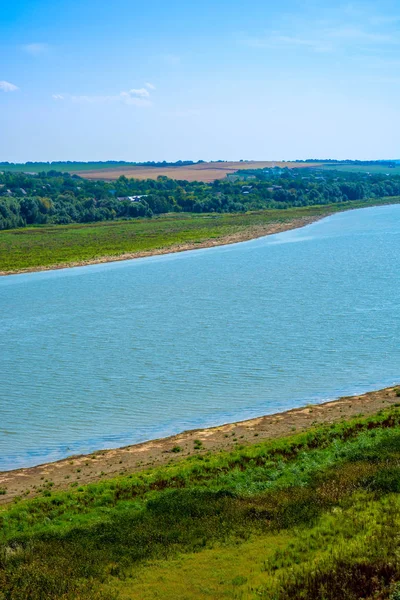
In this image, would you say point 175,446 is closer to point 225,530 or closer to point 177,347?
point 225,530

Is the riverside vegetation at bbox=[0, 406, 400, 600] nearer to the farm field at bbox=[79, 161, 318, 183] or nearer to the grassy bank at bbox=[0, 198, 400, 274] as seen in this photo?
the grassy bank at bbox=[0, 198, 400, 274]

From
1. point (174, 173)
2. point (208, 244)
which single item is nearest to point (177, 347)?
point (208, 244)

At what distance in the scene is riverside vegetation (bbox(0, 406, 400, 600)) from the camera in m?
10.5

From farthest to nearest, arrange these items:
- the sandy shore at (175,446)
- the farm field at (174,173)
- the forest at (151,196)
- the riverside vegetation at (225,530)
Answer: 1. the farm field at (174,173)
2. the forest at (151,196)
3. the sandy shore at (175,446)
4. the riverside vegetation at (225,530)

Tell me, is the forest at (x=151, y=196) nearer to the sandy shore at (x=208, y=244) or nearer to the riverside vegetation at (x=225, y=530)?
the sandy shore at (x=208, y=244)

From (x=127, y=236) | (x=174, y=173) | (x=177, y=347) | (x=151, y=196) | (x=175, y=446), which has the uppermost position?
(x=174, y=173)

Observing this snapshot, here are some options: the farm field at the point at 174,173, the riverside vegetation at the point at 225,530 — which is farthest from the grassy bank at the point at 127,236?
the farm field at the point at 174,173

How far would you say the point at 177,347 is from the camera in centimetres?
2844

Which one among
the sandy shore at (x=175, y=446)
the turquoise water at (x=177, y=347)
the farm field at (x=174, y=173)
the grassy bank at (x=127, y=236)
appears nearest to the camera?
the sandy shore at (x=175, y=446)

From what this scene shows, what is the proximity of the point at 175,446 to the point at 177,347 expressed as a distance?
34.8 ft

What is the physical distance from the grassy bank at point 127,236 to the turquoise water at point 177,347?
6.72 metres

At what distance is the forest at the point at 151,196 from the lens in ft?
301

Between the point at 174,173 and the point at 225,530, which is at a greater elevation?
the point at 174,173

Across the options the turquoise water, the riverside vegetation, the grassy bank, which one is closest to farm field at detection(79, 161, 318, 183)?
the grassy bank
